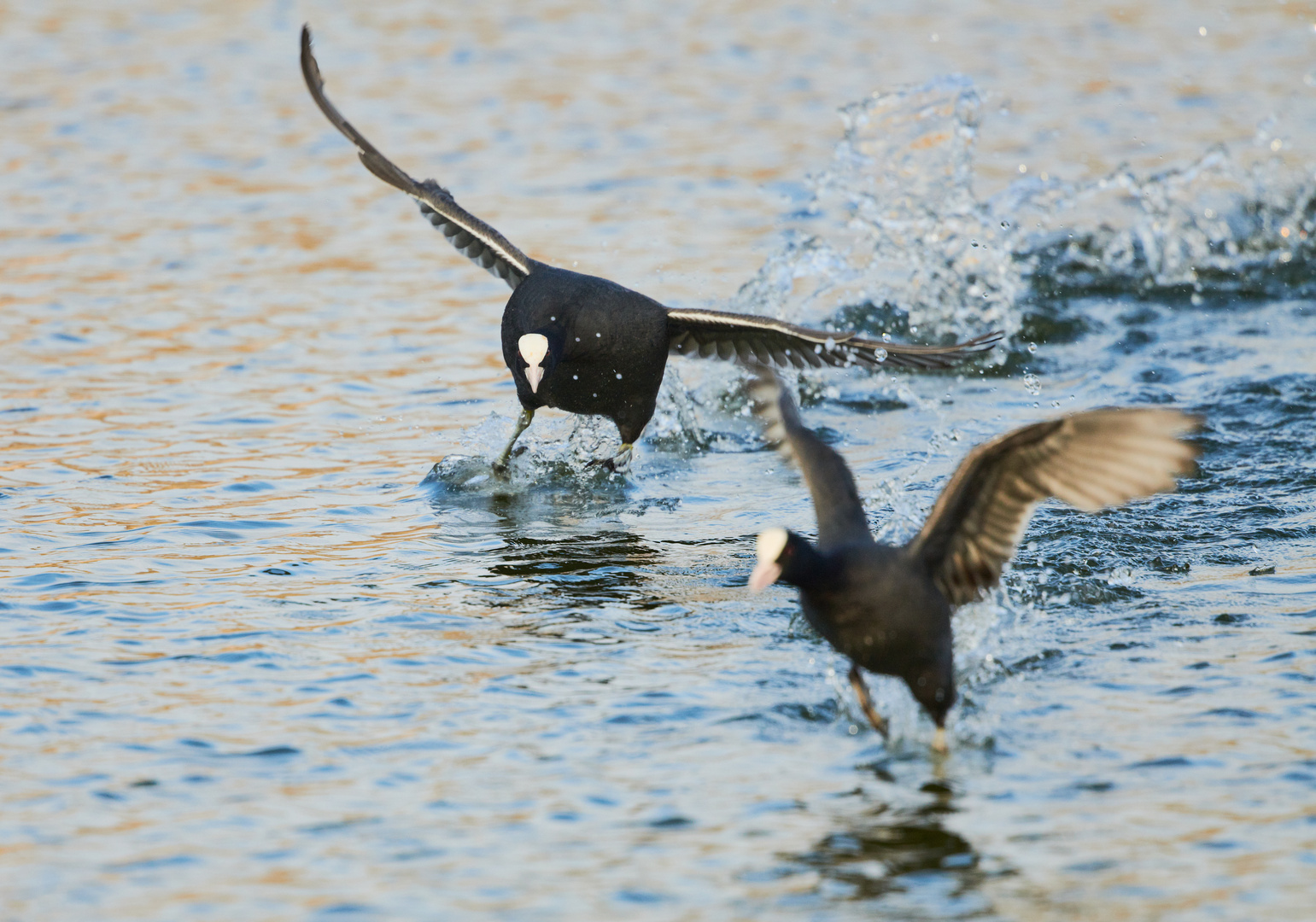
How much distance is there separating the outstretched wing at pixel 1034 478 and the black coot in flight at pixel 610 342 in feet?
5.86

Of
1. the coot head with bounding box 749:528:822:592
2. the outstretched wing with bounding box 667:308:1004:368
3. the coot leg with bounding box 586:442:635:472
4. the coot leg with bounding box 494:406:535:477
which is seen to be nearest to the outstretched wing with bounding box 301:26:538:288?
the coot leg with bounding box 494:406:535:477

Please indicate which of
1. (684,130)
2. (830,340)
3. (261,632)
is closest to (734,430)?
(830,340)

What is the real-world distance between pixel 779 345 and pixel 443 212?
68.9 inches

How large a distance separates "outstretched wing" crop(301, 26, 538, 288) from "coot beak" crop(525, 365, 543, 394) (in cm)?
97

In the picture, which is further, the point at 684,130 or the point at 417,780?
the point at 684,130

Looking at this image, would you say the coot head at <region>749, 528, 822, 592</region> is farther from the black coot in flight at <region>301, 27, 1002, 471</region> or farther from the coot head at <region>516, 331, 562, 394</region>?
the coot head at <region>516, 331, 562, 394</region>

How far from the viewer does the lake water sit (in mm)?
4055

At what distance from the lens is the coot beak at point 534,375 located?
6.51 metres

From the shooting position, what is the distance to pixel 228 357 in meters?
9.02

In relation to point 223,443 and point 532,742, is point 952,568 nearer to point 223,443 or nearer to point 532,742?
point 532,742

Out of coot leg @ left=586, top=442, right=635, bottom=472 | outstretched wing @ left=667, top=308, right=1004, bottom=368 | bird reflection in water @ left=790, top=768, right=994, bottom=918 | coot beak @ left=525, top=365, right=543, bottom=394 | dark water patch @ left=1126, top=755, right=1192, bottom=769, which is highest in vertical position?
outstretched wing @ left=667, top=308, right=1004, bottom=368

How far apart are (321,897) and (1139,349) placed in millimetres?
6822

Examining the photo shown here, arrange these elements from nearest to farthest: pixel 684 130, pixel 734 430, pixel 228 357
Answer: pixel 734 430 < pixel 228 357 < pixel 684 130

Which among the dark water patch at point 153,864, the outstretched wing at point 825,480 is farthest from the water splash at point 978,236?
the dark water patch at point 153,864
